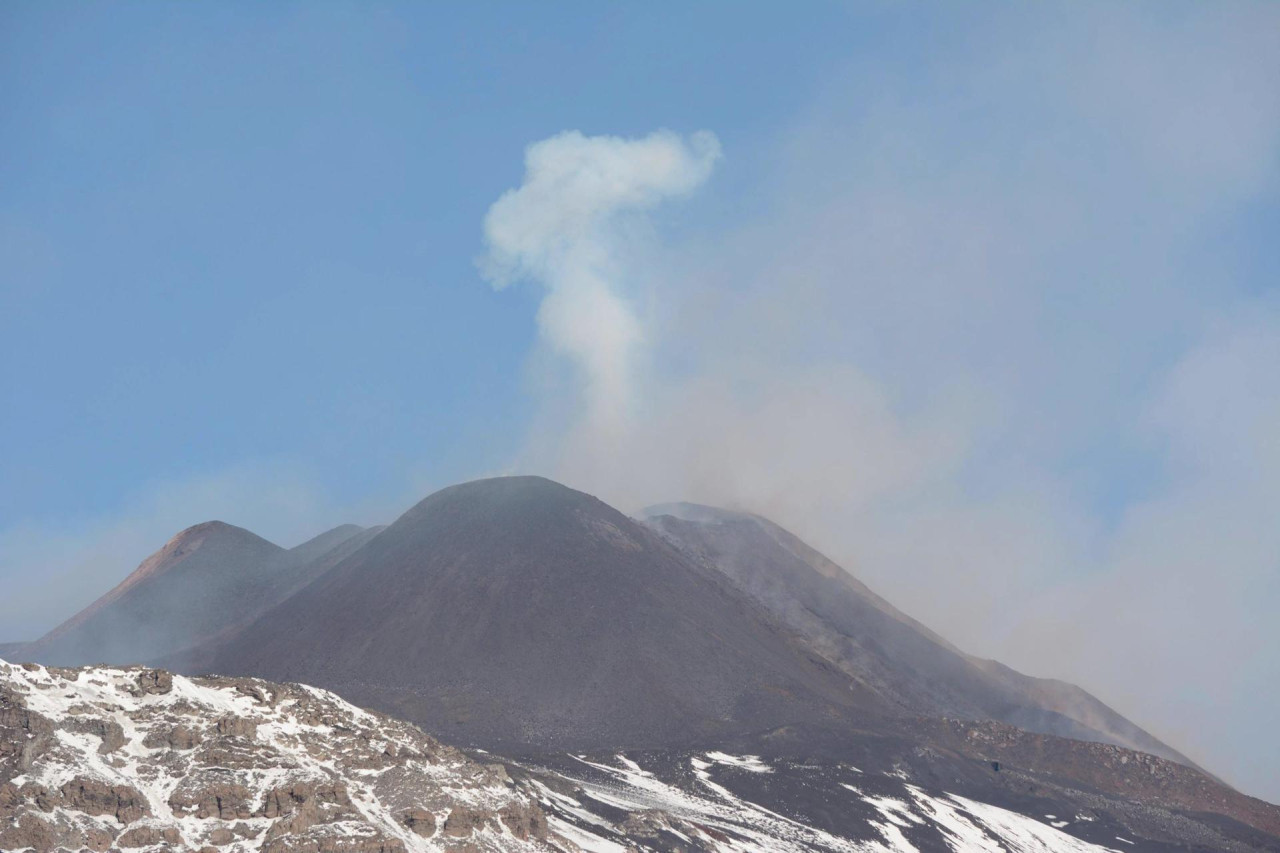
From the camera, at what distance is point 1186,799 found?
116 m

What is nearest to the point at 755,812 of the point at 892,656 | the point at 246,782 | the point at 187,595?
the point at 246,782

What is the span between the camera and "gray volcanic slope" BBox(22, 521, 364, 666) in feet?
496

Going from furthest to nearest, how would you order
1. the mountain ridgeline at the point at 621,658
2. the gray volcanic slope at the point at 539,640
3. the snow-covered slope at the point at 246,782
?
the gray volcanic slope at the point at 539,640
the mountain ridgeline at the point at 621,658
the snow-covered slope at the point at 246,782

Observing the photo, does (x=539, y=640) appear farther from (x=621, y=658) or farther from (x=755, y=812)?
(x=755, y=812)

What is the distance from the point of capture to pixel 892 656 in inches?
6777

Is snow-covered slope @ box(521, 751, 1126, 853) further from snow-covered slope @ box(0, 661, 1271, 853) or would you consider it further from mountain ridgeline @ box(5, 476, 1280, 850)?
mountain ridgeline @ box(5, 476, 1280, 850)

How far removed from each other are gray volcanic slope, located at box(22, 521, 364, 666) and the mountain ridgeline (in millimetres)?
524

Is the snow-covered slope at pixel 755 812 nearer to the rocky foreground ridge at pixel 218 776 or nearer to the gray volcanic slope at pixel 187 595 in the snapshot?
the rocky foreground ridge at pixel 218 776

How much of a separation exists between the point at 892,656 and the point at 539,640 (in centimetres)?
6866

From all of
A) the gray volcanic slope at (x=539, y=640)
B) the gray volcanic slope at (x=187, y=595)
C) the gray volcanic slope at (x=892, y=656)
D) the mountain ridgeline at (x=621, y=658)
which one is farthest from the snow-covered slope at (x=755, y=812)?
the gray volcanic slope at (x=187, y=595)

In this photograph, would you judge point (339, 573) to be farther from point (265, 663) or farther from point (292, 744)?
point (292, 744)

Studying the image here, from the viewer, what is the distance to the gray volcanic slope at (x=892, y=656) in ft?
530

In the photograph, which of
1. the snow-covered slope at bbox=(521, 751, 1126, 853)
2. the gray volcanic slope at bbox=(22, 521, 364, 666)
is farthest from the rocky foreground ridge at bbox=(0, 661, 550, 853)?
the gray volcanic slope at bbox=(22, 521, 364, 666)

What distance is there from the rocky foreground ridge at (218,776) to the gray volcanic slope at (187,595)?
105612 millimetres
